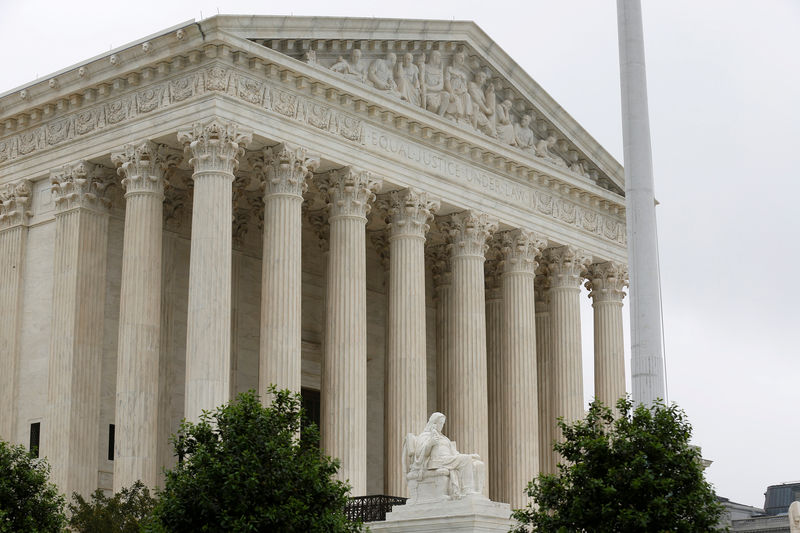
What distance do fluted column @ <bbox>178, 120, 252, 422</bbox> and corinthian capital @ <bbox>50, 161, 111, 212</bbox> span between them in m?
4.21

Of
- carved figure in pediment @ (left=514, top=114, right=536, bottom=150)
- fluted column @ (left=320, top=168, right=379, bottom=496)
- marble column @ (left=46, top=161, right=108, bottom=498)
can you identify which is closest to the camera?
marble column @ (left=46, top=161, right=108, bottom=498)

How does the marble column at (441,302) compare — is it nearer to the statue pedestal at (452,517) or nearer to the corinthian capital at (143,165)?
the corinthian capital at (143,165)

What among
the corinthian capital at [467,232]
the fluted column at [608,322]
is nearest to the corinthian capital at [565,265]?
the fluted column at [608,322]

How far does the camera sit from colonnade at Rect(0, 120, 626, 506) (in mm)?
39875

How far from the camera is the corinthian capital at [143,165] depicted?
41.6 metres

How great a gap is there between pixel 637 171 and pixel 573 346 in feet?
88.7

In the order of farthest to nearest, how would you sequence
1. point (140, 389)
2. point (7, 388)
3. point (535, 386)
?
point (535, 386) → point (7, 388) → point (140, 389)

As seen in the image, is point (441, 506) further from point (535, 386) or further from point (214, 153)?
point (535, 386)

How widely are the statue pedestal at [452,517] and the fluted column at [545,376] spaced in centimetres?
1791

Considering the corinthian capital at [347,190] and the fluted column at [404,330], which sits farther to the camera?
the fluted column at [404,330]

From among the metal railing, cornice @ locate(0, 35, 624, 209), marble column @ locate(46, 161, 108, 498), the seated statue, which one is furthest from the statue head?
cornice @ locate(0, 35, 624, 209)

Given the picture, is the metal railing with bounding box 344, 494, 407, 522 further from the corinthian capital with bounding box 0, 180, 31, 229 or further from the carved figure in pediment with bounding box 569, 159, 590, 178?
the carved figure in pediment with bounding box 569, 159, 590, 178

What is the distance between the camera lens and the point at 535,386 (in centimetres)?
5103

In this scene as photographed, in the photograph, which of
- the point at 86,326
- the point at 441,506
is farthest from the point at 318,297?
the point at 441,506
